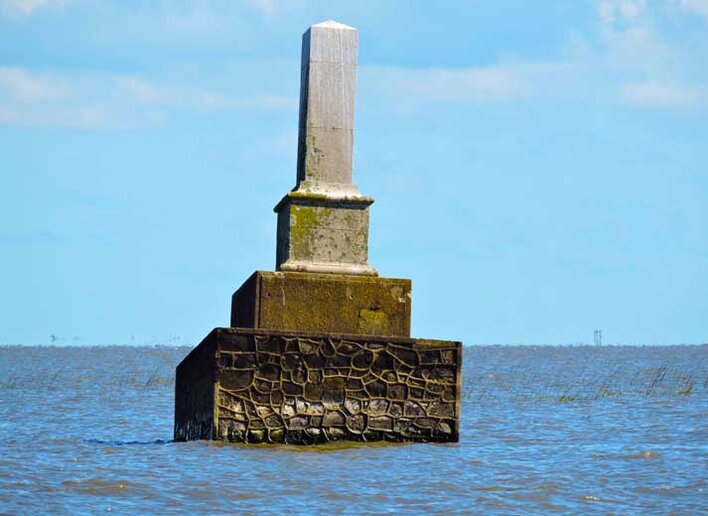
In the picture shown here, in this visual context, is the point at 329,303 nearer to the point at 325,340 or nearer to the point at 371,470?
the point at 325,340

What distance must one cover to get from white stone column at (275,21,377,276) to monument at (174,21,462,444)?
0.03 ft

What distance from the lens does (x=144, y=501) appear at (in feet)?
39.8

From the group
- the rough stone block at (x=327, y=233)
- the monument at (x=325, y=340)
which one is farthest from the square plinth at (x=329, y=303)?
the rough stone block at (x=327, y=233)

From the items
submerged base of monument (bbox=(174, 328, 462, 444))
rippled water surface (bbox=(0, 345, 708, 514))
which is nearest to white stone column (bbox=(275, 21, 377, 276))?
submerged base of monument (bbox=(174, 328, 462, 444))

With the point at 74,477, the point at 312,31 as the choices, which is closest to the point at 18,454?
the point at 74,477

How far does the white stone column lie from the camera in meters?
16.2

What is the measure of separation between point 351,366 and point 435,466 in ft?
5.29

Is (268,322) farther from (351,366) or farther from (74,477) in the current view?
(74,477)

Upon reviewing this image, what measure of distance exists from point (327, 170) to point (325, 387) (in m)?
2.47

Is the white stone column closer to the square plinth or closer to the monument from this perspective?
the monument

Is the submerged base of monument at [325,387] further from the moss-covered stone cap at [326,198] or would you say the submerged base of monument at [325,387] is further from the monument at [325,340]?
the moss-covered stone cap at [326,198]

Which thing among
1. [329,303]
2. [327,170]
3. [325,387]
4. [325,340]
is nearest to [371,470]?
[325,387]

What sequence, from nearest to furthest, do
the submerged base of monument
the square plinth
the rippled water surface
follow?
the rippled water surface < the submerged base of monument < the square plinth

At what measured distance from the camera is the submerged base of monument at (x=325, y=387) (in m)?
15.0
